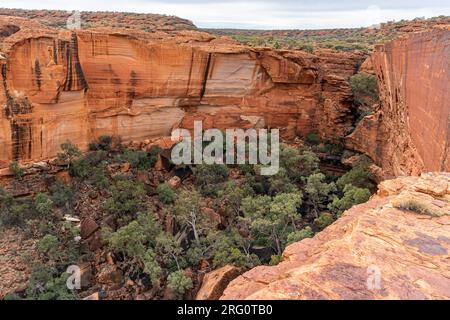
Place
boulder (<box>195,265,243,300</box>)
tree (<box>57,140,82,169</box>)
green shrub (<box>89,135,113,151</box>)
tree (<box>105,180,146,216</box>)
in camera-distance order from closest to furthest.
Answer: boulder (<box>195,265,243,300</box>) → tree (<box>105,180,146,216</box>) → tree (<box>57,140,82,169</box>) → green shrub (<box>89,135,113,151</box>)

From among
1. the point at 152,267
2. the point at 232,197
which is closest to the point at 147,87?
the point at 232,197

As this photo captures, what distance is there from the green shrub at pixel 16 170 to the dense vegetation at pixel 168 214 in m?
1.12

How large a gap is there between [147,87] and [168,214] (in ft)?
25.7

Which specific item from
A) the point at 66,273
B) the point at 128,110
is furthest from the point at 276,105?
the point at 66,273

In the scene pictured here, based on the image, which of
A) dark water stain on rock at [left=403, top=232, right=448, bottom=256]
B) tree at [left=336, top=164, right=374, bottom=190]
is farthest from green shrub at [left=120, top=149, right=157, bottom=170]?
dark water stain on rock at [left=403, top=232, right=448, bottom=256]

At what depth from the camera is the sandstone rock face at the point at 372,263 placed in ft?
12.3

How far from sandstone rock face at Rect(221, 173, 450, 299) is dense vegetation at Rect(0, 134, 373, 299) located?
6.33 metres

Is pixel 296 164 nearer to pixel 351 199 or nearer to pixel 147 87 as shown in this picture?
pixel 351 199

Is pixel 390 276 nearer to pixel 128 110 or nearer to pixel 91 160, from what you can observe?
pixel 91 160

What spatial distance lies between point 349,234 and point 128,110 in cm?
1742

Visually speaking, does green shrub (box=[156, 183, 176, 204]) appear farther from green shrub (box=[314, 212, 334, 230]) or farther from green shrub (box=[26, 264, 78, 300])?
green shrub (box=[314, 212, 334, 230])

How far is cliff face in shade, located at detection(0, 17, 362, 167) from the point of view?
56.1 ft

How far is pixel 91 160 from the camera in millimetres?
19000

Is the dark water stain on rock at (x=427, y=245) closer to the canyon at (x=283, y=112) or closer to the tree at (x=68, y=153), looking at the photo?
the canyon at (x=283, y=112)
